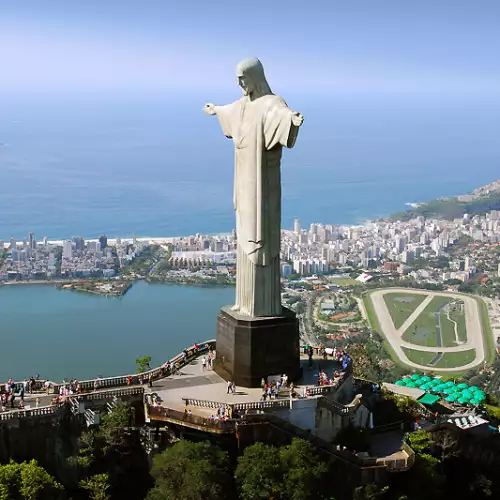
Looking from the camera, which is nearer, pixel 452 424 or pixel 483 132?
pixel 452 424

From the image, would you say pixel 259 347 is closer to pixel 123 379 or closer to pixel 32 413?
pixel 123 379

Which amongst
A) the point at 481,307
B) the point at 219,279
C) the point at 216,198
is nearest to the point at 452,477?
A: the point at 219,279

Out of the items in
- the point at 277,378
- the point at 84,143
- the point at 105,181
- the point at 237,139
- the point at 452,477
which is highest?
the point at 84,143

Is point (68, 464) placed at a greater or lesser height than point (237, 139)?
lesser

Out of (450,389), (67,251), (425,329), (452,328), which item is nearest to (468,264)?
A: (452,328)

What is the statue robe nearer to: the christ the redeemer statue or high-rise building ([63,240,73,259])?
the christ the redeemer statue

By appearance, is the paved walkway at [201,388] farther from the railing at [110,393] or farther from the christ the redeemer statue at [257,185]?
the christ the redeemer statue at [257,185]

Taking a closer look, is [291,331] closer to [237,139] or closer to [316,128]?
[237,139]

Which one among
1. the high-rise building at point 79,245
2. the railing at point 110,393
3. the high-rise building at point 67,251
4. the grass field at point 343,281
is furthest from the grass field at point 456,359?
the railing at point 110,393
